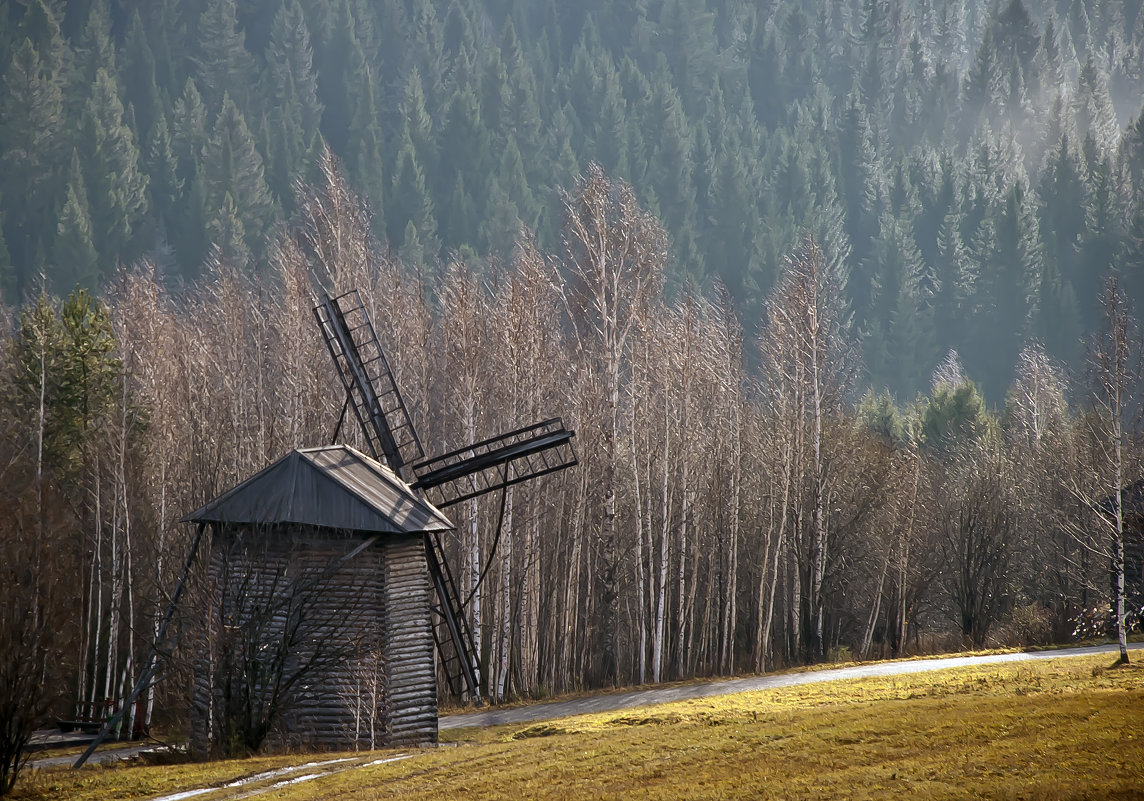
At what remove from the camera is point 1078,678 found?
72.3 feet

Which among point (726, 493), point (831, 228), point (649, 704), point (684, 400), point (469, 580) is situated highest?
point (831, 228)

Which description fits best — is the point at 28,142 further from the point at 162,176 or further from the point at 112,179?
the point at 162,176

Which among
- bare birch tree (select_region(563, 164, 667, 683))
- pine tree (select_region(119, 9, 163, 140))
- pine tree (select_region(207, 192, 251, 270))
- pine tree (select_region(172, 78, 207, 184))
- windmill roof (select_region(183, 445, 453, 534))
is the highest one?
pine tree (select_region(119, 9, 163, 140))

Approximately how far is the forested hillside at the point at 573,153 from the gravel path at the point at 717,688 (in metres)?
78.3

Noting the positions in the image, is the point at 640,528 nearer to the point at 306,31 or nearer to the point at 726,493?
the point at 726,493

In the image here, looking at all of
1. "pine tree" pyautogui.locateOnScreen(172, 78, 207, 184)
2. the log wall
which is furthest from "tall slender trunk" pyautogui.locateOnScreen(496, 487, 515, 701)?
"pine tree" pyautogui.locateOnScreen(172, 78, 207, 184)

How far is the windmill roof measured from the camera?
22.8m

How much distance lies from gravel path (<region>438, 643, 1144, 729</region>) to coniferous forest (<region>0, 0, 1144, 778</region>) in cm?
285

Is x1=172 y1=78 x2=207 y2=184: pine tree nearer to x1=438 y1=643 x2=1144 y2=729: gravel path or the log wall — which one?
x1=438 y1=643 x2=1144 y2=729: gravel path

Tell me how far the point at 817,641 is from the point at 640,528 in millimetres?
7744

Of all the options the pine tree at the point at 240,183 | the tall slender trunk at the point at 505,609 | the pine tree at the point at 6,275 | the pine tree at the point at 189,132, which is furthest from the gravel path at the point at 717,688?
the pine tree at the point at 189,132

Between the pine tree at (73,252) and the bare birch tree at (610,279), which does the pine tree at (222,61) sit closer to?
the pine tree at (73,252)

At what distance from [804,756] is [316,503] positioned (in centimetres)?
1128

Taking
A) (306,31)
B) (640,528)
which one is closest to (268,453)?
(640,528)
